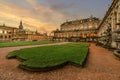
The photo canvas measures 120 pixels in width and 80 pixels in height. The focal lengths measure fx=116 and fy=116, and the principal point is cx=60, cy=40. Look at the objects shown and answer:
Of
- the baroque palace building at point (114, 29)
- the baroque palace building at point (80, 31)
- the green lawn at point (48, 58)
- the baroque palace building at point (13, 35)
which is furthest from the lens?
the baroque palace building at point (13, 35)

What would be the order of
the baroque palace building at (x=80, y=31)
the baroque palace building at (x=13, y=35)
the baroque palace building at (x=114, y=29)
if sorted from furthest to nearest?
the baroque palace building at (x=13, y=35) → the baroque palace building at (x=80, y=31) → the baroque palace building at (x=114, y=29)

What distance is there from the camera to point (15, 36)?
3450 inches

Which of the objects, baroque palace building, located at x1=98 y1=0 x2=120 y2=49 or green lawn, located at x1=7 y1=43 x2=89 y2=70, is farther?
baroque palace building, located at x1=98 y1=0 x2=120 y2=49

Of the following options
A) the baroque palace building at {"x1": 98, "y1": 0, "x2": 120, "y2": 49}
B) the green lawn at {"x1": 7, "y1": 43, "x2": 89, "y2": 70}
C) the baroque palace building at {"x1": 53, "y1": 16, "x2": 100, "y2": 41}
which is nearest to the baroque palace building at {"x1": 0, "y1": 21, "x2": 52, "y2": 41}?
the baroque palace building at {"x1": 53, "y1": 16, "x2": 100, "y2": 41}

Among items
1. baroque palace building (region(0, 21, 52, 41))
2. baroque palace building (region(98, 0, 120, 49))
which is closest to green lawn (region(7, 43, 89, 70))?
baroque palace building (region(98, 0, 120, 49))

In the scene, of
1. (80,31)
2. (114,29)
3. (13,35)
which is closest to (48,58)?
(114,29)

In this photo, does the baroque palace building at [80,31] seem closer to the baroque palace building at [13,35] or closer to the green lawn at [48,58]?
the baroque palace building at [13,35]

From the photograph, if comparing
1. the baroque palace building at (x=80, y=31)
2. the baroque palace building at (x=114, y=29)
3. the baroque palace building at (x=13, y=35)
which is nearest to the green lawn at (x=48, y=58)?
the baroque palace building at (x=114, y=29)

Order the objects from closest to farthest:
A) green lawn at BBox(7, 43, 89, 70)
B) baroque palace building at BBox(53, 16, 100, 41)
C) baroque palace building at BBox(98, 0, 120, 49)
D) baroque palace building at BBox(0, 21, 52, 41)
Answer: green lawn at BBox(7, 43, 89, 70)
baroque palace building at BBox(98, 0, 120, 49)
baroque palace building at BBox(53, 16, 100, 41)
baroque palace building at BBox(0, 21, 52, 41)

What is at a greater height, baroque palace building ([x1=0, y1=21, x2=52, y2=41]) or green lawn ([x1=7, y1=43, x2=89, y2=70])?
baroque palace building ([x1=0, y1=21, x2=52, y2=41])

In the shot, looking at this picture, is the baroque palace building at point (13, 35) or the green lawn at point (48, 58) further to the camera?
the baroque palace building at point (13, 35)

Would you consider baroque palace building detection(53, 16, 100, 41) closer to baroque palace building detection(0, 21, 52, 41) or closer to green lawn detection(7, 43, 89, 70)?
baroque palace building detection(0, 21, 52, 41)

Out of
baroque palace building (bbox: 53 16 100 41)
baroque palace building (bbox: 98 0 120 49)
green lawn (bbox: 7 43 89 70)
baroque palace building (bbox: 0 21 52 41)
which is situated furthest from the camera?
baroque palace building (bbox: 0 21 52 41)

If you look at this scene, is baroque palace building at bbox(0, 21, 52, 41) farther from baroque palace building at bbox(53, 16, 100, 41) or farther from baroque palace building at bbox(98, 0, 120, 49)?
baroque palace building at bbox(98, 0, 120, 49)
